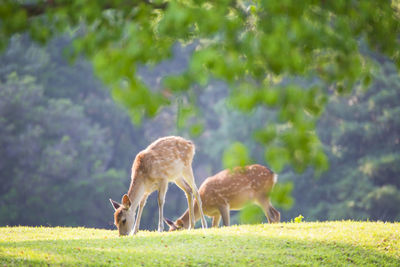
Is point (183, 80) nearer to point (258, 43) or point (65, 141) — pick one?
point (258, 43)

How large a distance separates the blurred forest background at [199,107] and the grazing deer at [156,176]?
810 mm

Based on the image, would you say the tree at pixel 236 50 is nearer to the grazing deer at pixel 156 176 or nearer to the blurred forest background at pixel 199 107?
the blurred forest background at pixel 199 107

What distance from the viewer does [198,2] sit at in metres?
4.05

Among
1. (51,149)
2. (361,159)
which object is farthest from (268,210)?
(51,149)

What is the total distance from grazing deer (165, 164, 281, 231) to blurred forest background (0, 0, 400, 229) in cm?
144

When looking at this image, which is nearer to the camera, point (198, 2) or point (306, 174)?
point (198, 2)

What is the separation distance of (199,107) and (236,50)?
350 cm

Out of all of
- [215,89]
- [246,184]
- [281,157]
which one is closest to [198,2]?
[281,157]

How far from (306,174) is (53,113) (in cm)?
1183

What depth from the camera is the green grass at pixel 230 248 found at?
7.01 metres

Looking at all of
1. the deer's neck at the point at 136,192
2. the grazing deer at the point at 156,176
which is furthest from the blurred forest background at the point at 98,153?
the deer's neck at the point at 136,192

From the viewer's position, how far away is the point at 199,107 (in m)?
7.36

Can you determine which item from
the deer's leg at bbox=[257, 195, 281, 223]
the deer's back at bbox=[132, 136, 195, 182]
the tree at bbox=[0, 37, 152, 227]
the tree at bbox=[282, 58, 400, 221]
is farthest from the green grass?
the tree at bbox=[0, 37, 152, 227]

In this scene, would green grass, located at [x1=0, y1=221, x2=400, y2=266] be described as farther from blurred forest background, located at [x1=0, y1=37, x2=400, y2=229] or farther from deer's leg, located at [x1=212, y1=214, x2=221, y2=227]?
blurred forest background, located at [x1=0, y1=37, x2=400, y2=229]
